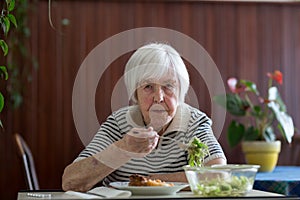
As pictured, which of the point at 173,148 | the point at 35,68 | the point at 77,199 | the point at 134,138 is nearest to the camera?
the point at 77,199

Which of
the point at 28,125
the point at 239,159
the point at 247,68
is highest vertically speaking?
the point at 247,68

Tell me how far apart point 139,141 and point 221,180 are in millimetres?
319

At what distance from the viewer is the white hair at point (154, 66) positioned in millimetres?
2104

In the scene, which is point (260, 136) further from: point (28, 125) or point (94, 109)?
point (28, 125)

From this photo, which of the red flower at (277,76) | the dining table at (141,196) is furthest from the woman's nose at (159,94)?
the red flower at (277,76)

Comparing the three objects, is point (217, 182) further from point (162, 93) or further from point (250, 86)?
point (250, 86)

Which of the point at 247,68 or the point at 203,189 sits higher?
the point at 247,68

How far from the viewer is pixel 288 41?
4238mm

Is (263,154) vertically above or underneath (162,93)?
underneath

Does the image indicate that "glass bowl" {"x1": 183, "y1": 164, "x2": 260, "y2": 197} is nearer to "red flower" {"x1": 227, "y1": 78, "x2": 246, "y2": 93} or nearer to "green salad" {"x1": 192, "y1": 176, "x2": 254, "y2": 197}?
"green salad" {"x1": 192, "y1": 176, "x2": 254, "y2": 197}

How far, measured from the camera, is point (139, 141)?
1763 mm

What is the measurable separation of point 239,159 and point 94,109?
3.30 ft

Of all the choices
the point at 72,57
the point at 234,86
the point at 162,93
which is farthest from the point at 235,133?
the point at 162,93

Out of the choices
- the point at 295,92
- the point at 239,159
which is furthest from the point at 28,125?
the point at 295,92
